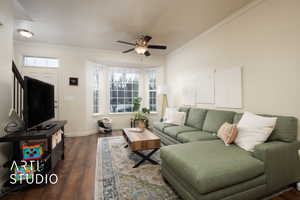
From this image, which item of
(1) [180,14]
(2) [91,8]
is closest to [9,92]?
(2) [91,8]

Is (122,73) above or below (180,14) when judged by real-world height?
below

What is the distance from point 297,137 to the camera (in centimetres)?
186

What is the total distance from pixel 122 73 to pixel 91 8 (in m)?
3.00

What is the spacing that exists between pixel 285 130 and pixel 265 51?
4.07ft

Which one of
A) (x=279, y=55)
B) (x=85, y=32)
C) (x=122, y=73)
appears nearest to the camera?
(x=279, y=55)

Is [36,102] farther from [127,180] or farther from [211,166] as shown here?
[211,166]

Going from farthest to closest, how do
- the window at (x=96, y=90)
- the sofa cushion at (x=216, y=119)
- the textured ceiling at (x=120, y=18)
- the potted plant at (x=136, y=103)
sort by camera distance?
the potted plant at (x=136, y=103), the window at (x=96, y=90), the sofa cushion at (x=216, y=119), the textured ceiling at (x=120, y=18)

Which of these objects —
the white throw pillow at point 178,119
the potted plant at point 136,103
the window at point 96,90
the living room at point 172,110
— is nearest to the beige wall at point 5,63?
the living room at point 172,110

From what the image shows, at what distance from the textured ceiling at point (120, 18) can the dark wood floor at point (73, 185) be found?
278cm

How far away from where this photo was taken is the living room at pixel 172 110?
5.25ft

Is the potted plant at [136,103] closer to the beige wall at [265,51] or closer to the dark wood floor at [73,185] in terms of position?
the dark wood floor at [73,185]

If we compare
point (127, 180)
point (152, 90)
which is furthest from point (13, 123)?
point (152, 90)

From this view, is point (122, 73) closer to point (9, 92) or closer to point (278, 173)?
point (9, 92)

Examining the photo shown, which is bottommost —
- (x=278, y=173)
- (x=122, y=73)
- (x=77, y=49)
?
(x=278, y=173)
